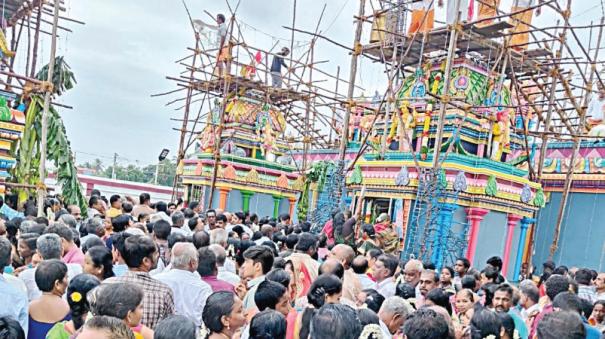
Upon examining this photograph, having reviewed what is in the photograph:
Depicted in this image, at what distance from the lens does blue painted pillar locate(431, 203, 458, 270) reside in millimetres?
10906

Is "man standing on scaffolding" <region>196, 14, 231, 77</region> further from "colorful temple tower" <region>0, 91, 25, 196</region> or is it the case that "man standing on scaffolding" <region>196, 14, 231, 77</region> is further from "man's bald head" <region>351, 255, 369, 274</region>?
"man's bald head" <region>351, 255, 369, 274</region>

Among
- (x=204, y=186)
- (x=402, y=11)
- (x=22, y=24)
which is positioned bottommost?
(x=204, y=186)

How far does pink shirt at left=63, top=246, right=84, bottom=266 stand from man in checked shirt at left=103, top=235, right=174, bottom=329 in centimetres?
123

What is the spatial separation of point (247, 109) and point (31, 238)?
14169 millimetres

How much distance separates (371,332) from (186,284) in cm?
170

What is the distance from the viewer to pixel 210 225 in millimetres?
9047

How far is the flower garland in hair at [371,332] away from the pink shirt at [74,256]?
3.00 meters

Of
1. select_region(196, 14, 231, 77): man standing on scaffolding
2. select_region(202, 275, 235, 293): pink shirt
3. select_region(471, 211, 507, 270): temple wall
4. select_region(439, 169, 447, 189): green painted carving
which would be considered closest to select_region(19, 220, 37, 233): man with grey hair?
select_region(202, 275, 235, 293): pink shirt

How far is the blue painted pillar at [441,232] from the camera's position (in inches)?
429

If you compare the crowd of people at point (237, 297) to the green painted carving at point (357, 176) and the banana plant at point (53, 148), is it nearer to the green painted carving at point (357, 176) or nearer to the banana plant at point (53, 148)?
the banana plant at point (53, 148)

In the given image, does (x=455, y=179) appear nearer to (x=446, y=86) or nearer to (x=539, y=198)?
(x=446, y=86)

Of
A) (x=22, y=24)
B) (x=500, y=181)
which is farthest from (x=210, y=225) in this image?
(x=22, y=24)

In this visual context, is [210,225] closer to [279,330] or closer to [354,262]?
[354,262]

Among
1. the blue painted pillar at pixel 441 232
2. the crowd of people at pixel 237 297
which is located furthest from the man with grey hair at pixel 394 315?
the blue painted pillar at pixel 441 232
